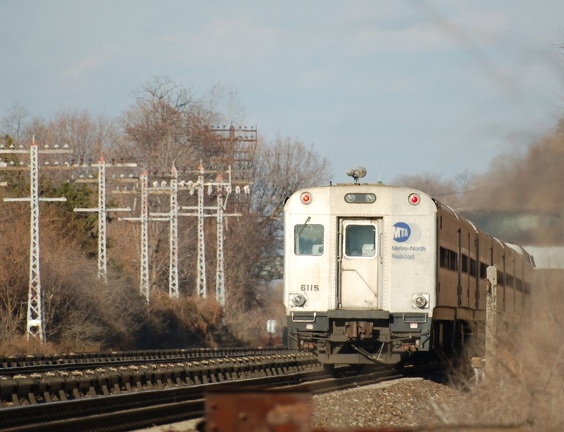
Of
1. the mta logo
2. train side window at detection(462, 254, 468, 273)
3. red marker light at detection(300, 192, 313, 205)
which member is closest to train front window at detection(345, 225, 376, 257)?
the mta logo

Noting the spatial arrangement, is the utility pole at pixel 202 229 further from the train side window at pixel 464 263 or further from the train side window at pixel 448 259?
the train side window at pixel 448 259

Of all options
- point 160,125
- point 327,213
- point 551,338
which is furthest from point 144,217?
point 160,125

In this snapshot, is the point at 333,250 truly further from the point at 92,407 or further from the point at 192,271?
the point at 192,271

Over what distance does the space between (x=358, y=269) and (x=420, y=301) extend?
120 cm

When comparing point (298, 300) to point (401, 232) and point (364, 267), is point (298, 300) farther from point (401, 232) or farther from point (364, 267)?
point (401, 232)

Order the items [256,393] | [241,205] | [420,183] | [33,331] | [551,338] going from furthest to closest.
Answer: [241,205] → [33,331] → [420,183] → [551,338] → [256,393]

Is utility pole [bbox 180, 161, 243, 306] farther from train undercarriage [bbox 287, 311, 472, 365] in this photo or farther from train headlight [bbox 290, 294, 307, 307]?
train headlight [bbox 290, 294, 307, 307]

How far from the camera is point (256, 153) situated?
8000 cm

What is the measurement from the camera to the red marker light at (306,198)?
63.3 ft

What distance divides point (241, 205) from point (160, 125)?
12.5 m

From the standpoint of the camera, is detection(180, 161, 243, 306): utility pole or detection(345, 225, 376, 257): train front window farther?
detection(180, 161, 243, 306): utility pole

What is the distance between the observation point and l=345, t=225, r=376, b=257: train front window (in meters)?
19.3

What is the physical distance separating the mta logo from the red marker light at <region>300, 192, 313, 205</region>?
5.09ft

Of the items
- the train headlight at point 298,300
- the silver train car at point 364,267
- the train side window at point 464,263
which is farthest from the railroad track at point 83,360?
the train side window at point 464,263
